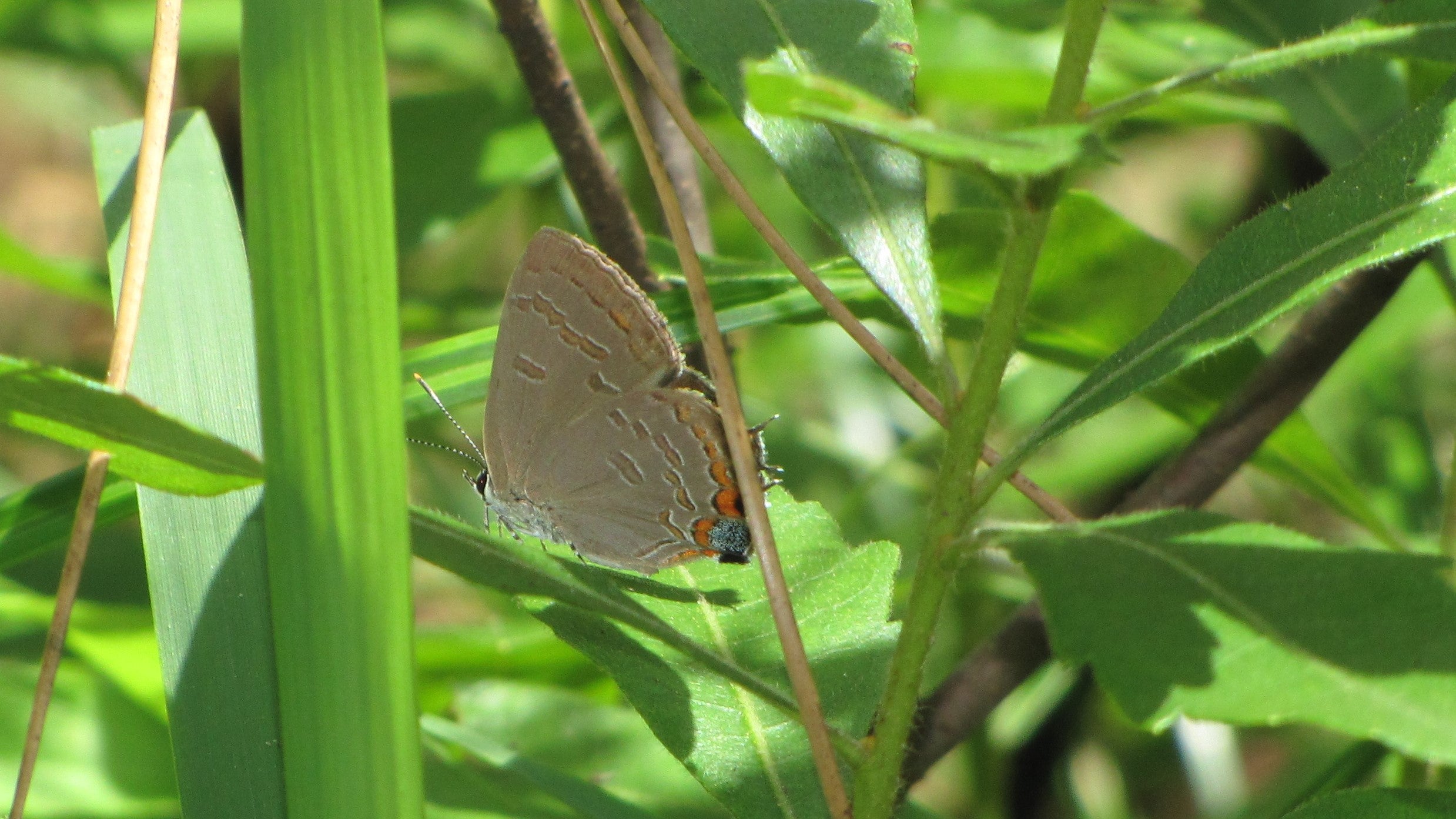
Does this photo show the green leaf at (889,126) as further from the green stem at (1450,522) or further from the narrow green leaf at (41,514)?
the green stem at (1450,522)

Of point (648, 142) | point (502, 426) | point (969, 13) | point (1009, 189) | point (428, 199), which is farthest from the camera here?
point (428, 199)

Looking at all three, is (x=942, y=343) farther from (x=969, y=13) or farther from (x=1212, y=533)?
(x=969, y=13)

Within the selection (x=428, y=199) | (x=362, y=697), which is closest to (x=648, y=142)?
(x=362, y=697)

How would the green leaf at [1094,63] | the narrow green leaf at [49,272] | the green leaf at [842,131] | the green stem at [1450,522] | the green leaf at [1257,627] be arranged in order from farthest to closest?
1. the narrow green leaf at [49,272]
2. the green leaf at [1094,63]
3. the green stem at [1450,522]
4. the green leaf at [842,131]
5. the green leaf at [1257,627]

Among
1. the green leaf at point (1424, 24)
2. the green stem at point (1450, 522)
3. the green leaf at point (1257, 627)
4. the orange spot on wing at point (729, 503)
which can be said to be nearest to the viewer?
the green leaf at point (1257, 627)

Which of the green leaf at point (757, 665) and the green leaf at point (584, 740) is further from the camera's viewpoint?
the green leaf at point (584, 740)

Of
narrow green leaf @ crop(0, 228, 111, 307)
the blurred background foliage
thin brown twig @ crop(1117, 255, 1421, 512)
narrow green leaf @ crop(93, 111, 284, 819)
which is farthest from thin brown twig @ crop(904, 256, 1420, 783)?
narrow green leaf @ crop(0, 228, 111, 307)

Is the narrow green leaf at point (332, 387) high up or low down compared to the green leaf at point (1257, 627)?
up

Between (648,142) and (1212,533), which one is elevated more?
(648,142)

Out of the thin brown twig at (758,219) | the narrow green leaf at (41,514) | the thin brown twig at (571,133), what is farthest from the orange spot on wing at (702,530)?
the narrow green leaf at (41,514)
